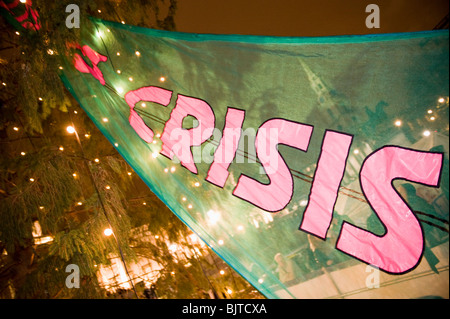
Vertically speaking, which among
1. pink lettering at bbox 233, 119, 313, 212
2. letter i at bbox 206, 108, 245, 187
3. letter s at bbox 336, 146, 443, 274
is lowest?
letter s at bbox 336, 146, 443, 274

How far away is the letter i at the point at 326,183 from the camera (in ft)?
4.72

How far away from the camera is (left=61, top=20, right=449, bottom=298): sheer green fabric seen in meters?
1.24

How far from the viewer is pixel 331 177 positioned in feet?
4.80

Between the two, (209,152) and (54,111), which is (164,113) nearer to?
(209,152)

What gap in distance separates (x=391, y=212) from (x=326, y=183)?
371mm

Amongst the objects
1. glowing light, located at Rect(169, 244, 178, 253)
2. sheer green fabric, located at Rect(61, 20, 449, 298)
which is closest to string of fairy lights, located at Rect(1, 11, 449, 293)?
sheer green fabric, located at Rect(61, 20, 449, 298)

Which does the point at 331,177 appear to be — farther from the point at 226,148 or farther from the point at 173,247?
the point at 173,247

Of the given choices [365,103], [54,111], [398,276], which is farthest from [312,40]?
[54,111]

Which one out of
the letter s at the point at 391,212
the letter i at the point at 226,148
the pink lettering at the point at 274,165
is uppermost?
the letter i at the point at 226,148

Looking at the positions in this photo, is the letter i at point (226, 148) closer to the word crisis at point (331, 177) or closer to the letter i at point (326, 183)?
the word crisis at point (331, 177)

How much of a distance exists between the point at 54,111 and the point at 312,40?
3.64m

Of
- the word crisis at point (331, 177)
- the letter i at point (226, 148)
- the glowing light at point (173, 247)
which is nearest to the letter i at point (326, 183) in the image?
the word crisis at point (331, 177)

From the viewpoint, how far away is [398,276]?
4.16 feet

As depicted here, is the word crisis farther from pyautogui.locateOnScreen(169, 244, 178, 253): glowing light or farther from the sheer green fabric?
pyautogui.locateOnScreen(169, 244, 178, 253): glowing light
